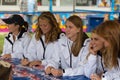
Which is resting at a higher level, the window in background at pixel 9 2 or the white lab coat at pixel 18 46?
the window in background at pixel 9 2

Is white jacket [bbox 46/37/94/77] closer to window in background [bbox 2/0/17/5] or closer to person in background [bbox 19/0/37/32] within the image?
person in background [bbox 19/0/37/32]

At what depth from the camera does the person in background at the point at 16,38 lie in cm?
279

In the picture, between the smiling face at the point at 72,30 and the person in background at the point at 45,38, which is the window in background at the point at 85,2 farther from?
A: the smiling face at the point at 72,30

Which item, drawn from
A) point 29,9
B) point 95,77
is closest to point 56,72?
point 95,77

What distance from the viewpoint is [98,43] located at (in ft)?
5.92

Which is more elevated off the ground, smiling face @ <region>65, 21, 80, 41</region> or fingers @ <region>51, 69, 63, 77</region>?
smiling face @ <region>65, 21, 80, 41</region>

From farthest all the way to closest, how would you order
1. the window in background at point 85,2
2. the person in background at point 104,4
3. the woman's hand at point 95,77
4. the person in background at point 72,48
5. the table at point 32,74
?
1. the window in background at point 85,2
2. the person in background at point 104,4
3. the person in background at point 72,48
4. the table at point 32,74
5. the woman's hand at point 95,77

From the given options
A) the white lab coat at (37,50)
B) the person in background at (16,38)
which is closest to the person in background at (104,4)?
the person in background at (16,38)

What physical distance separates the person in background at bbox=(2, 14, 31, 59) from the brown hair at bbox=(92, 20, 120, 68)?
3.82 ft

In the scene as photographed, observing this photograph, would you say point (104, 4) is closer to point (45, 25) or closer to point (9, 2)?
point (9, 2)

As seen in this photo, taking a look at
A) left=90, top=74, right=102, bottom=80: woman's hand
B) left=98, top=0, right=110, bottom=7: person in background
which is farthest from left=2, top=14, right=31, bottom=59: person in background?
left=98, top=0, right=110, bottom=7: person in background

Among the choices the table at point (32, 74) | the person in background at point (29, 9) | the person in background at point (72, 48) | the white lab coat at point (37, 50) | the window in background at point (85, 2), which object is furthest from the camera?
the window in background at point (85, 2)

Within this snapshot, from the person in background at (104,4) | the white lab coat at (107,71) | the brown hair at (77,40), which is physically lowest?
the person in background at (104,4)

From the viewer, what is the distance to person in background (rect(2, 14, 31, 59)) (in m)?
2.79
